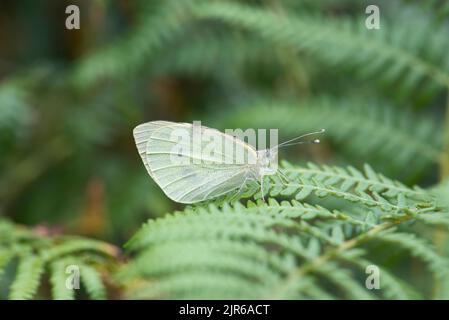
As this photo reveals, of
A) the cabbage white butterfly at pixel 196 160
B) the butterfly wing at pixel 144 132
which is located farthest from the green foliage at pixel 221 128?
the butterfly wing at pixel 144 132

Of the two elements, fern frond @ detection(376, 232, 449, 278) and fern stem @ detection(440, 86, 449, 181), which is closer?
fern frond @ detection(376, 232, 449, 278)

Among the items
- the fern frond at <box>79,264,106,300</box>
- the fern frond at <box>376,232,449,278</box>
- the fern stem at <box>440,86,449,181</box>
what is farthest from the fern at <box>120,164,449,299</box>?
the fern stem at <box>440,86,449,181</box>

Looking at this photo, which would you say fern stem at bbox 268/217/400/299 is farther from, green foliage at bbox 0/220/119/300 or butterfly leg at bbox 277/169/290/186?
green foliage at bbox 0/220/119/300

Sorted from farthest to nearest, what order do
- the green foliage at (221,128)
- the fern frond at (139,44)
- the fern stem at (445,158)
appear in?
the fern frond at (139,44), the fern stem at (445,158), the green foliage at (221,128)

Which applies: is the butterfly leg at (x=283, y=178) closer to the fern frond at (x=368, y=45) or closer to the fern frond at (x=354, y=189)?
the fern frond at (x=354, y=189)

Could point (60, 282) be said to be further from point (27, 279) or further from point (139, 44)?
point (139, 44)

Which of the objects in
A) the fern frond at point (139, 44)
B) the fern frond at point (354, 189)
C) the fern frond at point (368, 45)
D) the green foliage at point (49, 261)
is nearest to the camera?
the fern frond at point (354, 189)

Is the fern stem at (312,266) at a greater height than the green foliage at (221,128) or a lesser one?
lesser
